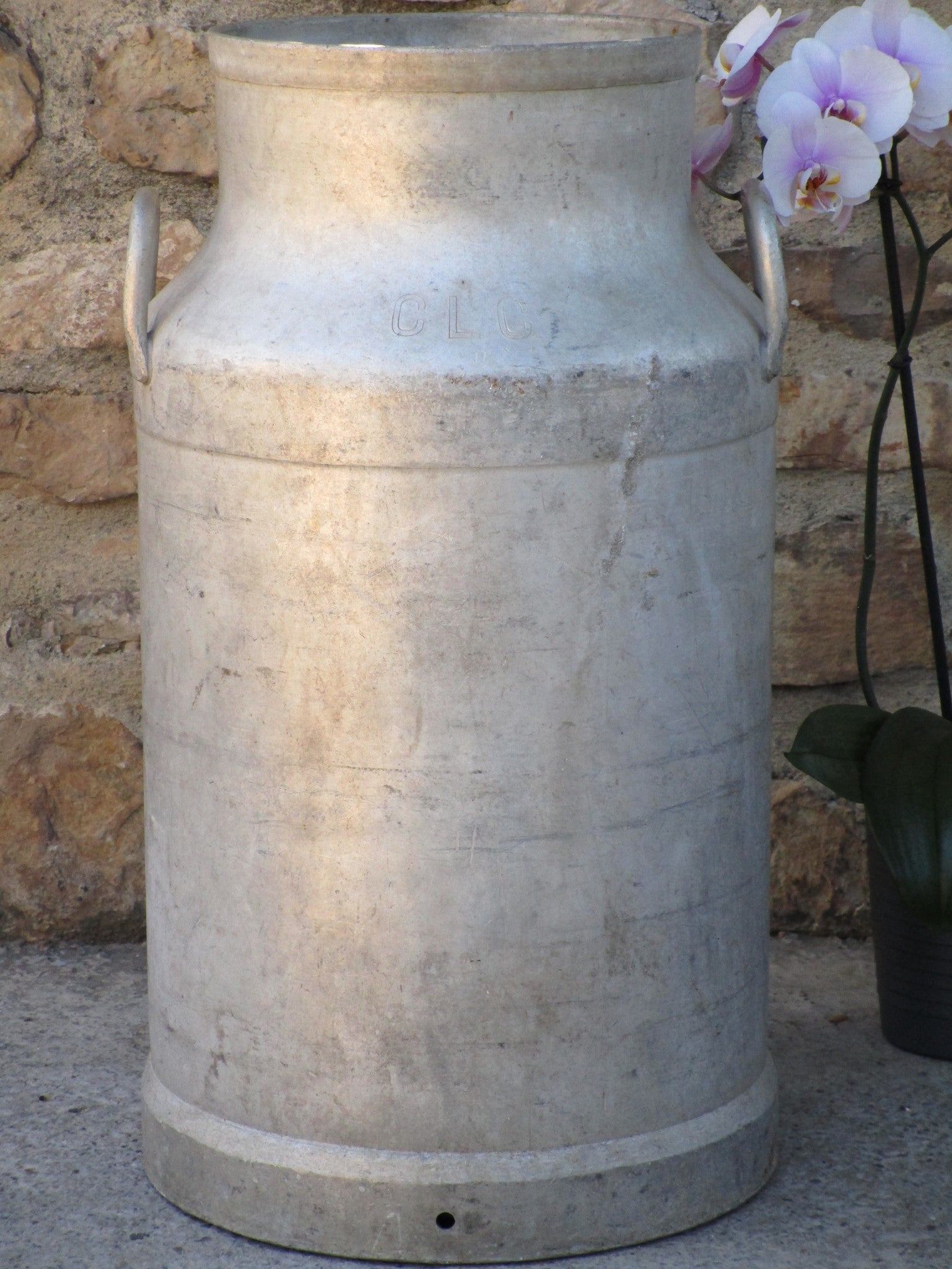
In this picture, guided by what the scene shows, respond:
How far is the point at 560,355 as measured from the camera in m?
1.17

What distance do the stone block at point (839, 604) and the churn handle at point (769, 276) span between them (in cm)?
44

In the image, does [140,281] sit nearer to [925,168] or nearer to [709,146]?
[709,146]

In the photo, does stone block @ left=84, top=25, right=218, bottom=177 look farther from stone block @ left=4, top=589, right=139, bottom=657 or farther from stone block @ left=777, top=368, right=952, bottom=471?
stone block @ left=777, top=368, right=952, bottom=471

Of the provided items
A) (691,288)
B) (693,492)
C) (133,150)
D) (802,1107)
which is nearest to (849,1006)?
(802,1107)

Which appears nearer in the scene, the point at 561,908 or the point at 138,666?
the point at 561,908

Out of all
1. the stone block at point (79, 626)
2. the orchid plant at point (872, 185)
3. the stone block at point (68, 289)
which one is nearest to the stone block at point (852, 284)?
the orchid plant at point (872, 185)

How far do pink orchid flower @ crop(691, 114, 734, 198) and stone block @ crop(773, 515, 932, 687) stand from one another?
425 millimetres

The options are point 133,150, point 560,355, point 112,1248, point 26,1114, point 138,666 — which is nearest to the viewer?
point 560,355

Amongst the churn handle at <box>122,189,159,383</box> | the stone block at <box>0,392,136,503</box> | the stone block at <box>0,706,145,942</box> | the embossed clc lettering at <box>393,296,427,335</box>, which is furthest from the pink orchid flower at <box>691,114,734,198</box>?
the stone block at <box>0,706,145,942</box>

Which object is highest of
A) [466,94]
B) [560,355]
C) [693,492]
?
[466,94]

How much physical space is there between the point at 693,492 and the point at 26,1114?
80cm

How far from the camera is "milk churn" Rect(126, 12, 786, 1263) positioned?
118 cm

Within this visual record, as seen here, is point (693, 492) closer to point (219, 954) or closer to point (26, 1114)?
point (219, 954)

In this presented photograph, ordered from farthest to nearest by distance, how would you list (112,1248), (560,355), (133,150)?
(133,150), (112,1248), (560,355)
